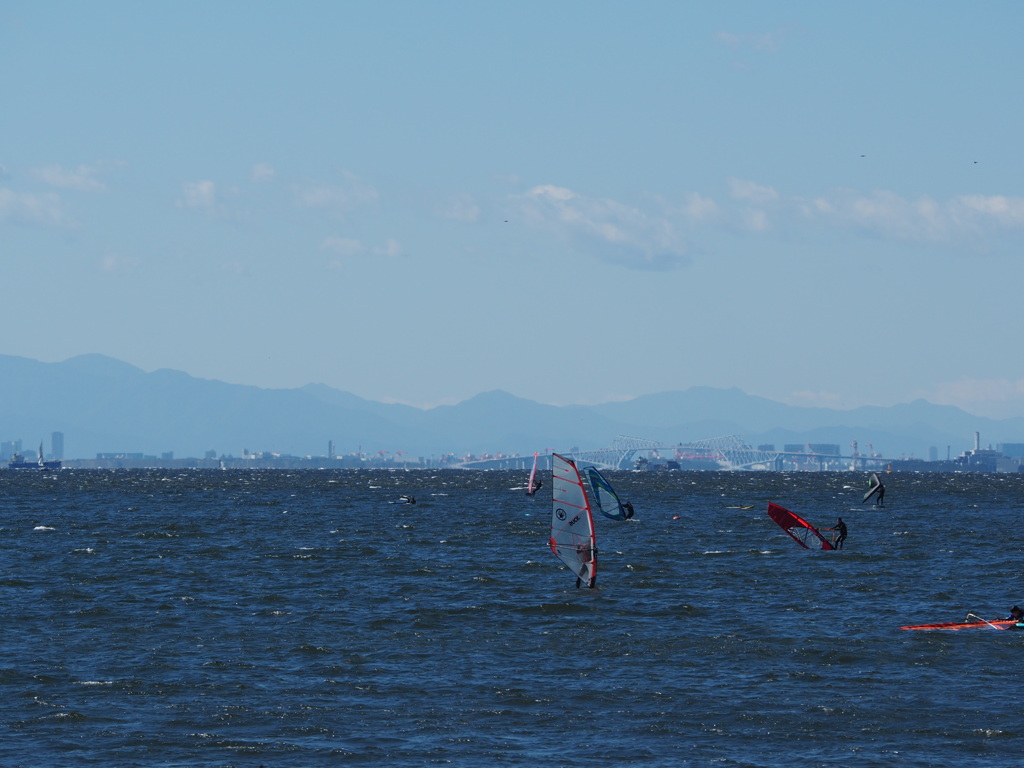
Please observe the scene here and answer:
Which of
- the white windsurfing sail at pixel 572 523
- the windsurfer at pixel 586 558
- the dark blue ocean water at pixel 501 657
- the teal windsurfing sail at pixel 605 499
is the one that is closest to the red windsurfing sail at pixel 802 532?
the dark blue ocean water at pixel 501 657

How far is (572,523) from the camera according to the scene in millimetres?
45500

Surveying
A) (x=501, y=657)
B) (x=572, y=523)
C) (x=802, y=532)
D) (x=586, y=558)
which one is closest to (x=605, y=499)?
(x=802, y=532)

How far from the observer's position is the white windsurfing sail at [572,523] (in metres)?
44.2

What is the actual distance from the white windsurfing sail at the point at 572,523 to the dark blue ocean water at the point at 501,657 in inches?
39.6

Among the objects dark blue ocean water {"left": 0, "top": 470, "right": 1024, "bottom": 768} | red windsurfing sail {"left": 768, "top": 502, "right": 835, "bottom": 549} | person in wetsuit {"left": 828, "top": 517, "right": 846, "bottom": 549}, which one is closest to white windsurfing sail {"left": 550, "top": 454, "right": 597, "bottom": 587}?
dark blue ocean water {"left": 0, "top": 470, "right": 1024, "bottom": 768}

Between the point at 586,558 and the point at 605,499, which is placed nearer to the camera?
the point at 586,558

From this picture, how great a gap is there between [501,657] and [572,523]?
1093cm

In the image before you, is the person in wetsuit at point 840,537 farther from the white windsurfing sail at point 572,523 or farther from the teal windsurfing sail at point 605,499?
the white windsurfing sail at point 572,523

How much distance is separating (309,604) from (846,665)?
18169 mm

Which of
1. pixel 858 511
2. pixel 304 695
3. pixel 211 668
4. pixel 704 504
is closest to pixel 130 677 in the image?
pixel 211 668

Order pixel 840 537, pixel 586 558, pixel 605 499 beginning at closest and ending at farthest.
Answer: pixel 586 558 → pixel 840 537 → pixel 605 499

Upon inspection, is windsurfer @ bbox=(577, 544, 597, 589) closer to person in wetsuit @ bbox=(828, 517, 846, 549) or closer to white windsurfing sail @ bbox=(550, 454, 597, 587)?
→ white windsurfing sail @ bbox=(550, 454, 597, 587)

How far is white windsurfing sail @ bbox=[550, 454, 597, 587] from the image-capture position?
44.2 meters

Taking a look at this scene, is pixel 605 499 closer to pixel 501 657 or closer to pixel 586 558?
pixel 586 558
